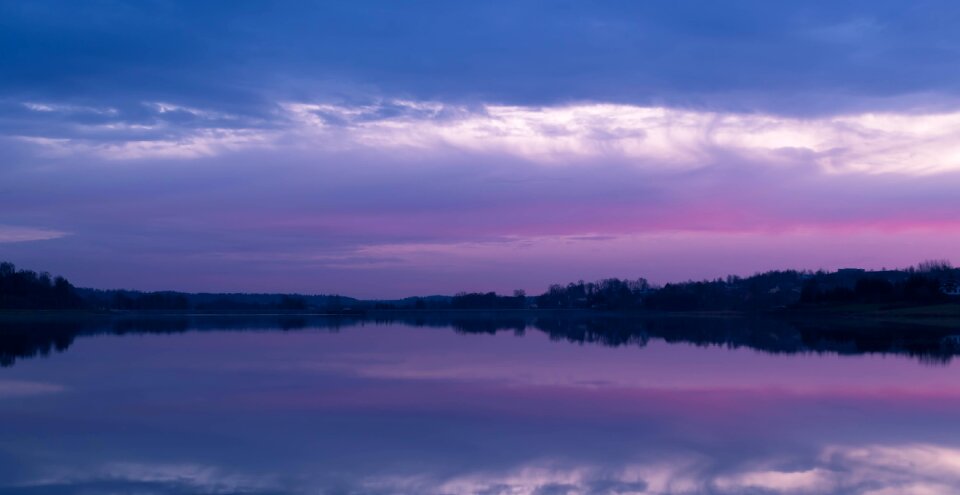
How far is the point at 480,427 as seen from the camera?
38.2 ft

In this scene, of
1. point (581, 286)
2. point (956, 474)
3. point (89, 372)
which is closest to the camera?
point (956, 474)

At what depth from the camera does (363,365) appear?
69.9 feet

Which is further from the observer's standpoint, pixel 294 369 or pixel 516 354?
pixel 516 354

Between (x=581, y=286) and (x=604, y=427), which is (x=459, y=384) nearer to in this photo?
(x=604, y=427)

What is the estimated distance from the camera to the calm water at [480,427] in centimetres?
853

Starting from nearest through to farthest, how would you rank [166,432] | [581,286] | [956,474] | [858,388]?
1. [956,474]
2. [166,432]
3. [858,388]
4. [581,286]

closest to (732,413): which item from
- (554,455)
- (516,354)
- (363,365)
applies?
(554,455)

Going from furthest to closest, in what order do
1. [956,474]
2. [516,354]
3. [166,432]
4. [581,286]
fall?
1. [581,286]
2. [516,354]
3. [166,432]
4. [956,474]

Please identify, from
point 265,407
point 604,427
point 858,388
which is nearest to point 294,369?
point 265,407

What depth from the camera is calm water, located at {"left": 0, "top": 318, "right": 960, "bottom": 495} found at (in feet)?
28.0

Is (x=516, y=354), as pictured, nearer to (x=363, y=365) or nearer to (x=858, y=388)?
(x=363, y=365)

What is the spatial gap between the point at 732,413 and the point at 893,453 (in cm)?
326

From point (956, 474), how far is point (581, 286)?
141 metres

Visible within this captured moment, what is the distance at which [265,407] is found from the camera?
13500 millimetres
